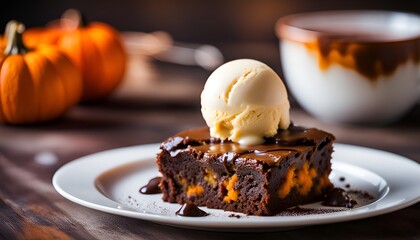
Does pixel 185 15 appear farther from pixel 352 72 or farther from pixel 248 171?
pixel 248 171

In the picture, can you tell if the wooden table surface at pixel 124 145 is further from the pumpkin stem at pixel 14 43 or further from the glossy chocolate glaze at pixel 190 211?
the pumpkin stem at pixel 14 43

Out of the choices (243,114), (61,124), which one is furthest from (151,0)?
(243,114)

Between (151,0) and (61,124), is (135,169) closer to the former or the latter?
(61,124)

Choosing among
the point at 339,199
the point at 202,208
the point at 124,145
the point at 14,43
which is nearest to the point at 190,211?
the point at 202,208

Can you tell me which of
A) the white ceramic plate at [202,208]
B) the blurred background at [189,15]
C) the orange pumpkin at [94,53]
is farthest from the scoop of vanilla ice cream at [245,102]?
the blurred background at [189,15]

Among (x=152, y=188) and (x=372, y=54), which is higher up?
(x=372, y=54)

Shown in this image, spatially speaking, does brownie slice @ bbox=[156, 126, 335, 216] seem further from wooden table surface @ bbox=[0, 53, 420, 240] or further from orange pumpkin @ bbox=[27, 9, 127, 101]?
orange pumpkin @ bbox=[27, 9, 127, 101]

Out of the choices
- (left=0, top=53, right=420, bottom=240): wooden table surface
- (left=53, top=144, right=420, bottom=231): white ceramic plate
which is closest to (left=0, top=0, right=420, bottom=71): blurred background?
(left=0, top=53, right=420, bottom=240): wooden table surface
